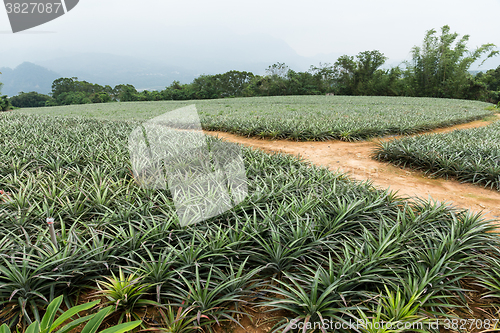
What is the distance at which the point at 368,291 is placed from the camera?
1472 mm

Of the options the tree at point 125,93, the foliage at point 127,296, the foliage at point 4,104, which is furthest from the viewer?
the tree at point 125,93

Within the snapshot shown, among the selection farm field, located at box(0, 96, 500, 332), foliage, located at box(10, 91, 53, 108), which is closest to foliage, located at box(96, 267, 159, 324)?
farm field, located at box(0, 96, 500, 332)

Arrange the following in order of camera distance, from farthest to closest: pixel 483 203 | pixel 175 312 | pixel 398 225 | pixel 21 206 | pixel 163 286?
pixel 483 203, pixel 21 206, pixel 398 225, pixel 163 286, pixel 175 312

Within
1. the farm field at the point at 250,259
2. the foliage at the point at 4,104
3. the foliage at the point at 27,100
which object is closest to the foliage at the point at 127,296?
the farm field at the point at 250,259

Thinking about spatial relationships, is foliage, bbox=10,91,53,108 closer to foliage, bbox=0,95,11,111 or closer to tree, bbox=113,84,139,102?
tree, bbox=113,84,139,102

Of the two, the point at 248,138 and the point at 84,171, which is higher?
the point at 84,171

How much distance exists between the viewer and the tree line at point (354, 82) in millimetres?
28734

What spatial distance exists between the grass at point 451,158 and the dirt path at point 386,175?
179mm

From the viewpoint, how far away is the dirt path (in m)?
3.10

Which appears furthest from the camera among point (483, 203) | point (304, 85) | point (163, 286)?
point (304, 85)

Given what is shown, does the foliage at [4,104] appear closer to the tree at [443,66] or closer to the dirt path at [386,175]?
the dirt path at [386,175]

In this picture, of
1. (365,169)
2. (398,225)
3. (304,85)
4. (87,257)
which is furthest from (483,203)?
(304,85)

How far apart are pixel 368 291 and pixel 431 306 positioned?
0.37 metres

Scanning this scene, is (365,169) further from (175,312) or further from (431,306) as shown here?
(175,312)
